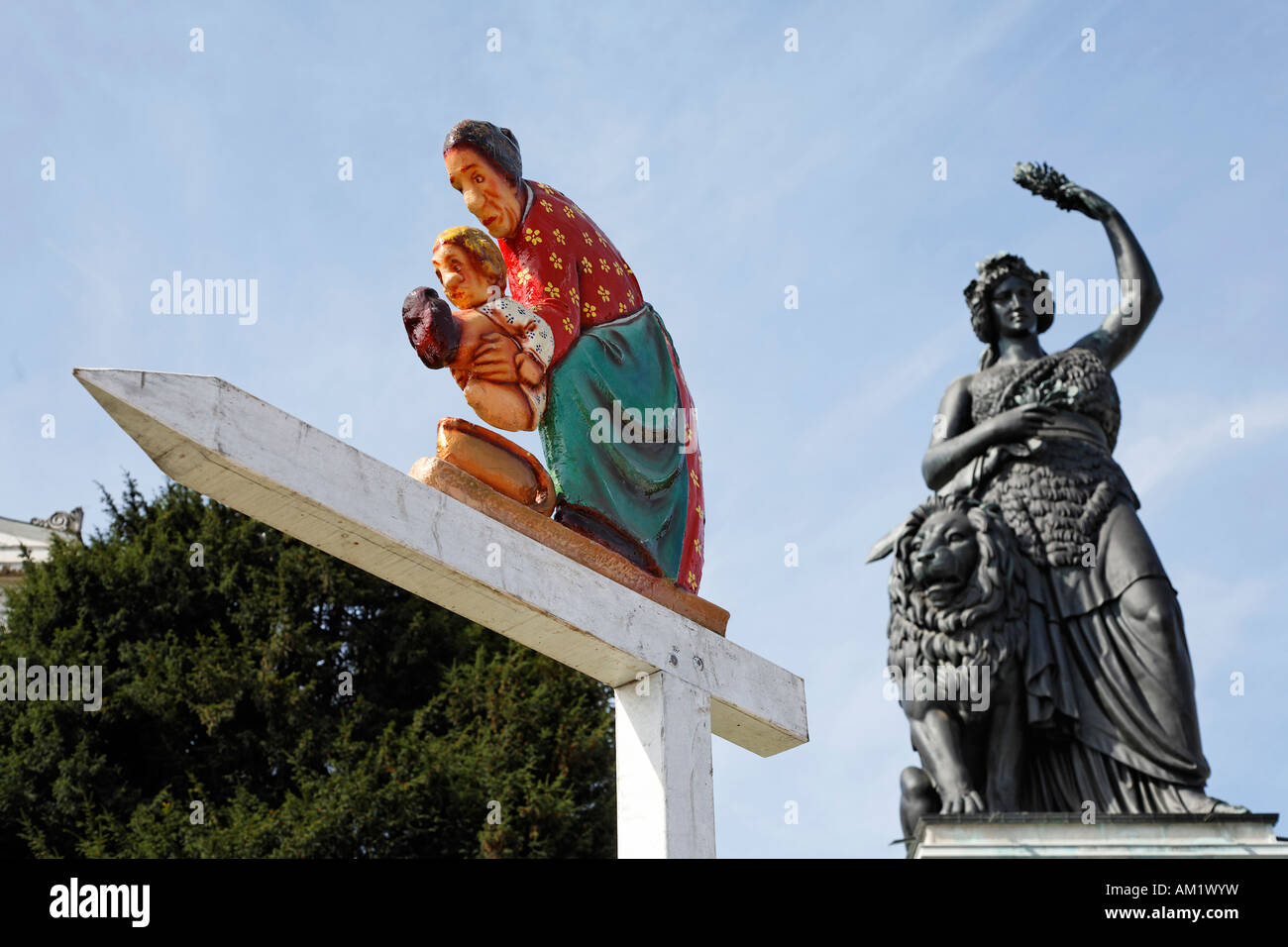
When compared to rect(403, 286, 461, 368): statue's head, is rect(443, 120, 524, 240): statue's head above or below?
above

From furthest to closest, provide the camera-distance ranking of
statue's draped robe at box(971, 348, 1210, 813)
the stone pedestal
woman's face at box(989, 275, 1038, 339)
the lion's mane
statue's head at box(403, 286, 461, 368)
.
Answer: woman's face at box(989, 275, 1038, 339) < the lion's mane < statue's draped robe at box(971, 348, 1210, 813) < the stone pedestal < statue's head at box(403, 286, 461, 368)

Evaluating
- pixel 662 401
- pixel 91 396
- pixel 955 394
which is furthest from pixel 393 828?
pixel 91 396

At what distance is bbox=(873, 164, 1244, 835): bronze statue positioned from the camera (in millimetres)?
6965

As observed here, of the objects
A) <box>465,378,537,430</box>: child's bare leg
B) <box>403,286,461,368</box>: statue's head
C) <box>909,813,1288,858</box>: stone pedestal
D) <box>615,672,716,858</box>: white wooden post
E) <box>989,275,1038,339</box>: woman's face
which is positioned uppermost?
<box>989,275,1038,339</box>: woman's face

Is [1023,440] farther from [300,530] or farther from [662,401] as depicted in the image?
[300,530]

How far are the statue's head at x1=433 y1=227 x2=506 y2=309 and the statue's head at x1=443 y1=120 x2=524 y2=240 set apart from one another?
18cm

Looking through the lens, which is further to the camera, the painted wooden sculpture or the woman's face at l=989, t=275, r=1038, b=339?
the woman's face at l=989, t=275, r=1038, b=339

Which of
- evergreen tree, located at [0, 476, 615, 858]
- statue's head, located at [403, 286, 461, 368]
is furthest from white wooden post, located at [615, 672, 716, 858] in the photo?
evergreen tree, located at [0, 476, 615, 858]

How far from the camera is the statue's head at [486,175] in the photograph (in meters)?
5.46

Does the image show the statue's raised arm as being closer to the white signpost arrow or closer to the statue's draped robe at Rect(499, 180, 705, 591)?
the statue's draped robe at Rect(499, 180, 705, 591)

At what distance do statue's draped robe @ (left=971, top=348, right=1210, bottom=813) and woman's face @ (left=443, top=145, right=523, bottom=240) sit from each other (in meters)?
3.24

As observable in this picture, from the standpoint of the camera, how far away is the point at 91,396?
12.8 feet

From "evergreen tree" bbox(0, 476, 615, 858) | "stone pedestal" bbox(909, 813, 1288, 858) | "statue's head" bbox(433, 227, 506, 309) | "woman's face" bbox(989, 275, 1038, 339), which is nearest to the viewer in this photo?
"statue's head" bbox(433, 227, 506, 309)
